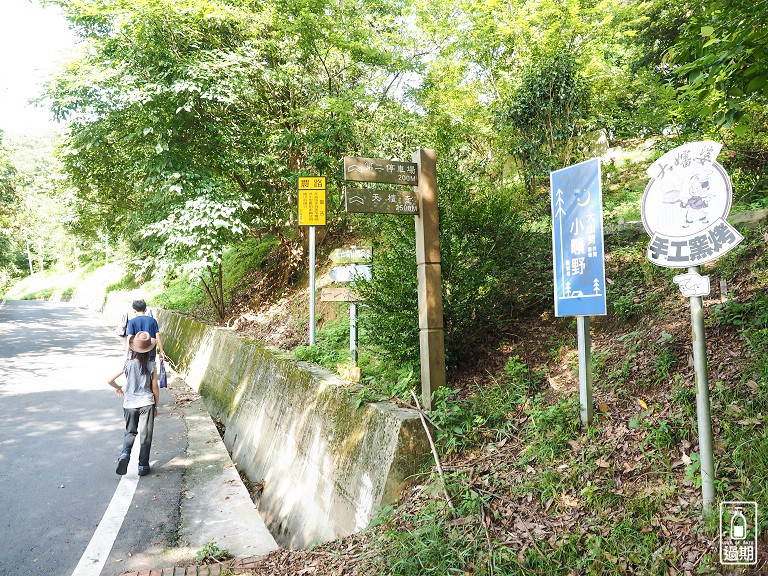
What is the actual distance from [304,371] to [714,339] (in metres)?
4.73

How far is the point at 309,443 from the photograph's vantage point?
6242 mm

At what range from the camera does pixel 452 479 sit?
4.38m

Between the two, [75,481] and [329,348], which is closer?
[75,481]

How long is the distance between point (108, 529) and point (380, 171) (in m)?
4.59

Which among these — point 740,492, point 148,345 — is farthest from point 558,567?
point 148,345

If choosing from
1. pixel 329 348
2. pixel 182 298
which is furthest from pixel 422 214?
pixel 182 298

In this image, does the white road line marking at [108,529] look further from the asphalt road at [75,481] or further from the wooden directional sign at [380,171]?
the wooden directional sign at [380,171]

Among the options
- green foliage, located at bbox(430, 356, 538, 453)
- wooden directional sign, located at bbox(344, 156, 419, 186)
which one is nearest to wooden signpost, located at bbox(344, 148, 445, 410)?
wooden directional sign, located at bbox(344, 156, 419, 186)

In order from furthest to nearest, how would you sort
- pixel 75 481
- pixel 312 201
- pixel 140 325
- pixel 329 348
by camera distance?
pixel 312 201 → pixel 329 348 → pixel 140 325 → pixel 75 481

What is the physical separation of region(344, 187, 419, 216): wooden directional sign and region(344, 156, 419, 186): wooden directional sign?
0.45ft

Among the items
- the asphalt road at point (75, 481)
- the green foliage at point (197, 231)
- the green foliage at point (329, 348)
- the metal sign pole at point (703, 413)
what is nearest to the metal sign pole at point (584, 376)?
the metal sign pole at point (703, 413)

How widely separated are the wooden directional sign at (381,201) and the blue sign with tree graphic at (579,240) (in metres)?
1.50

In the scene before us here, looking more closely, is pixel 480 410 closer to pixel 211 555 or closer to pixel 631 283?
pixel 631 283

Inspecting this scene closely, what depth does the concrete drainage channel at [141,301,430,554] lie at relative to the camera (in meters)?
4.73
